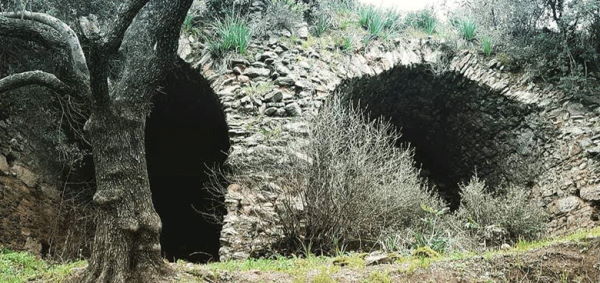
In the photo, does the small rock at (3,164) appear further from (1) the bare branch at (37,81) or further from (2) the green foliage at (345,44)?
(2) the green foliage at (345,44)

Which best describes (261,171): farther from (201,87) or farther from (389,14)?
(389,14)

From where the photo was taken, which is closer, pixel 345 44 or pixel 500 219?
pixel 500 219

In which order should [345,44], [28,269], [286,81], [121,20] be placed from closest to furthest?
1. [121,20]
2. [28,269]
3. [286,81]
4. [345,44]

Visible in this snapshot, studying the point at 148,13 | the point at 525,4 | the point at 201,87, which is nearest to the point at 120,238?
the point at 148,13

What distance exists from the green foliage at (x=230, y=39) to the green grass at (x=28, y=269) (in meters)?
4.22

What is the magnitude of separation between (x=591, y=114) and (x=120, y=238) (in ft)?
25.2

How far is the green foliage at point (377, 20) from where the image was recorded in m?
10.1

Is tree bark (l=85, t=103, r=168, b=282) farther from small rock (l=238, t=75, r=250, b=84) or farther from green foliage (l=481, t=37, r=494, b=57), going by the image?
green foliage (l=481, t=37, r=494, b=57)

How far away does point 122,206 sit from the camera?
4266mm

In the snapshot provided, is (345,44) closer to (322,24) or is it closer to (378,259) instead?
(322,24)

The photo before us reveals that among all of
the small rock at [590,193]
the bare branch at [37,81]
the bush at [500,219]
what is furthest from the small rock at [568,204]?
the bare branch at [37,81]

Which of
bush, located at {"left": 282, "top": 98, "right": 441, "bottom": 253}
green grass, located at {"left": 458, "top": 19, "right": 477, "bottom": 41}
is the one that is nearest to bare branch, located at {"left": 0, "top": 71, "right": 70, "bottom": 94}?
bush, located at {"left": 282, "top": 98, "right": 441, "bottom": 253}

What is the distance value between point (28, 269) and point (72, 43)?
3072 millimetres

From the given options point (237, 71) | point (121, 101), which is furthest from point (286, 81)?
point (121, 101)
